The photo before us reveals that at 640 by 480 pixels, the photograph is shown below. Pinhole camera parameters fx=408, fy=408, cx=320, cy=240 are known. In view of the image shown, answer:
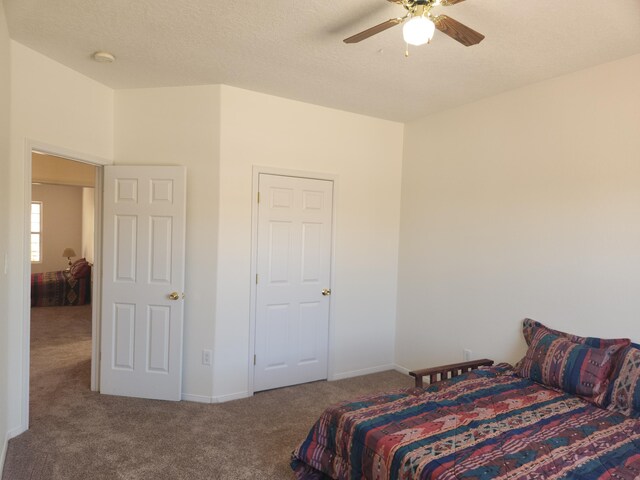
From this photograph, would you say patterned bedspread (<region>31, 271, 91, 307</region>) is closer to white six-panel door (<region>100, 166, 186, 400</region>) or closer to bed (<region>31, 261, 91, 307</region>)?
bed (<region>31, 261, 91, 307</region>)

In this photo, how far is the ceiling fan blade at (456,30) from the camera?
182 centimetres

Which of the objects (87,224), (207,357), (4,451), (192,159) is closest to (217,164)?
(192,159)

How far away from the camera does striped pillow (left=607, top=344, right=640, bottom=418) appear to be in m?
2.29

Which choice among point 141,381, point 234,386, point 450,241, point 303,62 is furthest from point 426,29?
point 141,381

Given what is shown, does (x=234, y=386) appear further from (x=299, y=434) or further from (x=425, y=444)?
(x=425, y=444)

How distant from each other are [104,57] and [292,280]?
2.30 meters

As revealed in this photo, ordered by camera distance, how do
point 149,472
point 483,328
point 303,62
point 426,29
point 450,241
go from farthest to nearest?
point 450,241 → point 483,328 → point 303,62 → point 149,472 → point 426,29

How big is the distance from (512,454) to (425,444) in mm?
384

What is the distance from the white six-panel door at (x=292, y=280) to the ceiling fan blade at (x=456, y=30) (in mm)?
2084

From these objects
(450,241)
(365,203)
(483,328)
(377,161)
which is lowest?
(483,328)

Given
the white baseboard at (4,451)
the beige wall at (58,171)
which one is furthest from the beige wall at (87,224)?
the white baseboard at (4,451)

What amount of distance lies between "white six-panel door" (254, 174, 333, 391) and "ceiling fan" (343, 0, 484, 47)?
6.23 ft

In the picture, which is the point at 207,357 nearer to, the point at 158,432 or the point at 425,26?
the point at 158,432

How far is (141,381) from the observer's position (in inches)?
137
